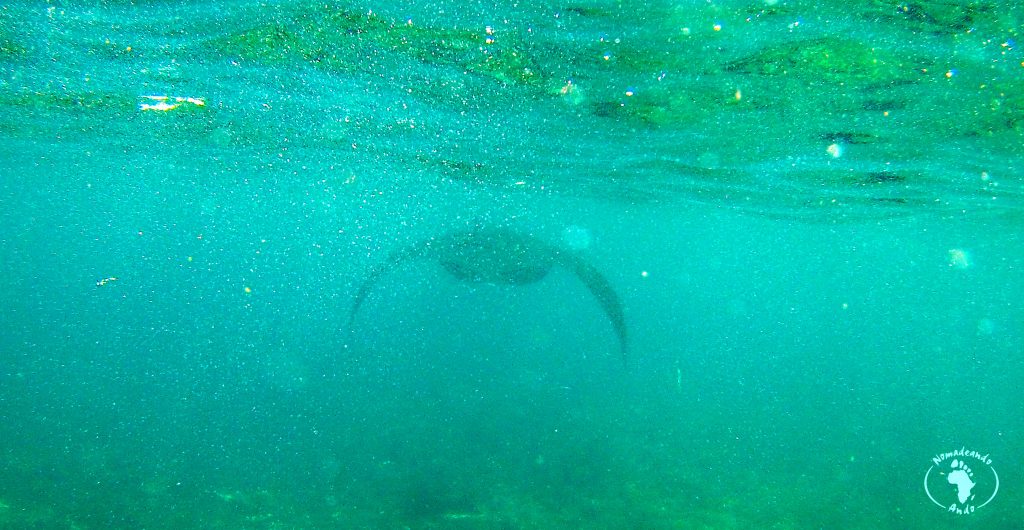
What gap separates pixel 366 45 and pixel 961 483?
1820cm

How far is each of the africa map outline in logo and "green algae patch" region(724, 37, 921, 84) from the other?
10.1m

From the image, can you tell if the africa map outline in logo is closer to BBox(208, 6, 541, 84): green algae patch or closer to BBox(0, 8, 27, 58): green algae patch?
BBox(208, 6, 541, 84): green algae patch

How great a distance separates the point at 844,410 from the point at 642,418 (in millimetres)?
11302

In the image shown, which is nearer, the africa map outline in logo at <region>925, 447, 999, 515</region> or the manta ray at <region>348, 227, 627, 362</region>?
the manta ray at <region>348, 227, 627, 362</region>

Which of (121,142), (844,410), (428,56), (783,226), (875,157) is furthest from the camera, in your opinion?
(783,226)

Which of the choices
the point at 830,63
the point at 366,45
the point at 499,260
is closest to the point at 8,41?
the point at 366,45

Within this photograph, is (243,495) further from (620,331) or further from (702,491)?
(702,491)

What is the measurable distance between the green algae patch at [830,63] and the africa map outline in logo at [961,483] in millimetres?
10149

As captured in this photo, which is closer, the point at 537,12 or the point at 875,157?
the point at 537,12

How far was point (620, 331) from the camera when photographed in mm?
12391

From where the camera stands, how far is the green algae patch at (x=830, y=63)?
31.3ft

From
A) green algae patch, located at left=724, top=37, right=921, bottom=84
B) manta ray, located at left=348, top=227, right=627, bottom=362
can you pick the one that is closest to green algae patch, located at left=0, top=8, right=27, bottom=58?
manta ray, located at left=348, top=227, right=627, bottom=362

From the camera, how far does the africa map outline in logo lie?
522 inches

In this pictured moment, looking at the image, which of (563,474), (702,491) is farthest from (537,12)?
(702,491)
